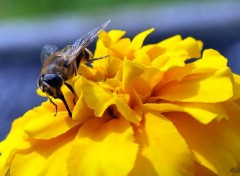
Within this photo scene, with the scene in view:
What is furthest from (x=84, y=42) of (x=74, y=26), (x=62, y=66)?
(x=74, y=26)

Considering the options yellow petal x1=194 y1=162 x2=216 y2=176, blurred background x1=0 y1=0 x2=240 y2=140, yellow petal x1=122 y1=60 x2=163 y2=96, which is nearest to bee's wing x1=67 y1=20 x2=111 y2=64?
yellow petal x1=122 y1=60 x2=163 y2=96

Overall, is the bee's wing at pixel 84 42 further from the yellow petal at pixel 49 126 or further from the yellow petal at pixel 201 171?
the yellow petal at pixel 201 171

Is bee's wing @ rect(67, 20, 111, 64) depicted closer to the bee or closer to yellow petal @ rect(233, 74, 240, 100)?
the bee

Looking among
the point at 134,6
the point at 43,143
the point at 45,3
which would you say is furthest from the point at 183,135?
the point at 45,3

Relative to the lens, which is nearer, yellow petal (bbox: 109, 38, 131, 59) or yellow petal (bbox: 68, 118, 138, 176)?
yellow petal (bbox: 68, 118, 138, 176)

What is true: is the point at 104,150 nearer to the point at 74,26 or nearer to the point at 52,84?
the point at 52,84

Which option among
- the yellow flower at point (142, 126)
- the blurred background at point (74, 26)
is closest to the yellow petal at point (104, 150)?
the yellow flower at point (142, 126)

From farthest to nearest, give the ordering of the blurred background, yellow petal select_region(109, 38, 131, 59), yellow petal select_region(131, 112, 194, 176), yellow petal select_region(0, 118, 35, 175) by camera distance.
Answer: the blurred background < yellow petal select_region(109, 38, 131, 59) < yellow petal select_region(0, 118, 35, 175) < yellow petal select_region(131, 112, 194, 176)
